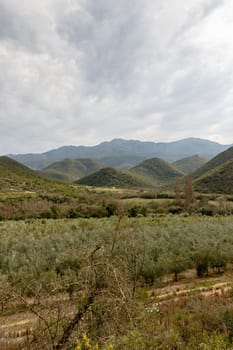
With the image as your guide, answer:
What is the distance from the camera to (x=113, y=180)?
12800 cm

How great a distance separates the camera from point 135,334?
3.11 metres

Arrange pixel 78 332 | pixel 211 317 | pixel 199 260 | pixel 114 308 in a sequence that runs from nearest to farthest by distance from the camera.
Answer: pixel 114 308 → pixel 78 332 → pixel 211 317 → pixel 199 260

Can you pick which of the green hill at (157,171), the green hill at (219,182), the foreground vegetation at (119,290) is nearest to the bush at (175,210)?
the green hill at (219,182)

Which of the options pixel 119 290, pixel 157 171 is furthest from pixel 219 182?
pixel 157 171

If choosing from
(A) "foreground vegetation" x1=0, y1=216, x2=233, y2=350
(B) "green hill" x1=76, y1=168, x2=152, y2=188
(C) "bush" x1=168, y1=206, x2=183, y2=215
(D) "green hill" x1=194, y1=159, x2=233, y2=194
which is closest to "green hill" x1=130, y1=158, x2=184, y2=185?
(B) "green hill" x1=76, y1=168, x2=152, y2=188

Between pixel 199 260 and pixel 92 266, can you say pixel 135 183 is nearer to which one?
pixel 199 260

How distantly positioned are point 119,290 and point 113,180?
411ft

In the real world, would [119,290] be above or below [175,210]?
above

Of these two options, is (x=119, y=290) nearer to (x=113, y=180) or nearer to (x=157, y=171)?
(x=113, y=180)


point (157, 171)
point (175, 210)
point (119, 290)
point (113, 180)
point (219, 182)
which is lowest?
point (175, 210)

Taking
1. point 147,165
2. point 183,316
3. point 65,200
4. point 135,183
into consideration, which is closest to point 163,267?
point 183,316

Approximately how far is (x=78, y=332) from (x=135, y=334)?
2.19 ft

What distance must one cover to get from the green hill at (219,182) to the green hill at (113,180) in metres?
52.2

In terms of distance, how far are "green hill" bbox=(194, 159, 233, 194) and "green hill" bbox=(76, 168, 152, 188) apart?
52220 mm
